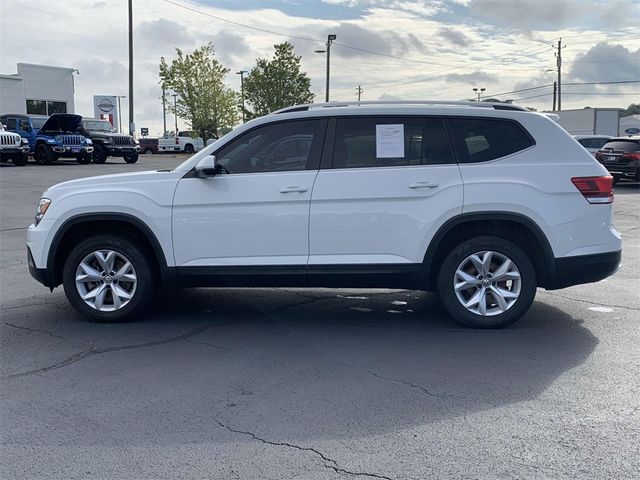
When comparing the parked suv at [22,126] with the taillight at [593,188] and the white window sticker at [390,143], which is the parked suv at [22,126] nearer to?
the white window sticker at [390,143]

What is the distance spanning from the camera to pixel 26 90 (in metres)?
44.6

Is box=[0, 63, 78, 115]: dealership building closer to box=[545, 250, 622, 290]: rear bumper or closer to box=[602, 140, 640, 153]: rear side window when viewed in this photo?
box=[602, 140, 640, 153]: rear side window

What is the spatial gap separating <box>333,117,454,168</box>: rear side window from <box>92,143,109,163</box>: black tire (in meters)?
28.2

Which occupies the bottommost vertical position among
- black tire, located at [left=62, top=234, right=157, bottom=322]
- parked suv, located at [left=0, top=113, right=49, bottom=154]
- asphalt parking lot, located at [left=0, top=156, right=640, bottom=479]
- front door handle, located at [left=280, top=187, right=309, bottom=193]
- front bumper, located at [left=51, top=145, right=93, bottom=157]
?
asphalt parking lot, located at [left=0, top=156, right=640, bottom=479]

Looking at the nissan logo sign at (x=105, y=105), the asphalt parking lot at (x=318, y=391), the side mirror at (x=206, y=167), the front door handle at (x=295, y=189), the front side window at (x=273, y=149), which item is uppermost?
the nissan logo sign at (x=105, y=105)

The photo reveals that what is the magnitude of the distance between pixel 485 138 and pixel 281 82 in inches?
1915

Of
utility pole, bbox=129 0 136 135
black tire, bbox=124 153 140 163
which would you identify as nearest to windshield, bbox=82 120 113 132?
utility pole, bbox=129 0 136 135

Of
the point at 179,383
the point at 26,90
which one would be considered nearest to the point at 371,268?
the point at 179,383

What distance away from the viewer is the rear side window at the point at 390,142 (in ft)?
19.2

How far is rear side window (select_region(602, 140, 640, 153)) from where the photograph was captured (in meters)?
21.7

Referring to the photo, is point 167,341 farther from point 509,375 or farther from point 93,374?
point 509,375

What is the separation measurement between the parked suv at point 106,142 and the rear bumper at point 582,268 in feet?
94.8

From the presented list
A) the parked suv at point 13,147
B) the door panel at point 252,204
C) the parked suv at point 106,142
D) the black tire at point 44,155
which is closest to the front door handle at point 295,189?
the door panel at point 252,204

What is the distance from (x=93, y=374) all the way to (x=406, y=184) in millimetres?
2932
